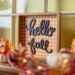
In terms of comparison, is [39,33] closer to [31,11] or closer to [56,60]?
[31,11]

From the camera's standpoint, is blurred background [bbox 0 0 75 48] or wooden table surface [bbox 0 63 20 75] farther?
blurred background [bbox 0 0 75 48]

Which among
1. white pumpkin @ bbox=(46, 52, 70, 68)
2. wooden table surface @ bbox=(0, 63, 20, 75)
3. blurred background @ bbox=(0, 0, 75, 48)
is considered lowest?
wooden table surface @ bbox=(0, 63, 20, 75)

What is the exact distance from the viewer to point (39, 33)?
0.82 meters

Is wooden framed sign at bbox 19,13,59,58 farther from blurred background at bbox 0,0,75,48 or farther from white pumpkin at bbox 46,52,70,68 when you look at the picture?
white pumpkin at bbox 46,52,70,68

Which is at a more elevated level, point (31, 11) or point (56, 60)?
point (31, 11)

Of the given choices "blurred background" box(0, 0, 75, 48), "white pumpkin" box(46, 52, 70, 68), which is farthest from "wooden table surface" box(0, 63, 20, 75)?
"blurred background" box(0, 0, 75, 48)

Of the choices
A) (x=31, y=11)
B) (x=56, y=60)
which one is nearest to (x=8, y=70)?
(x=56, y=60)

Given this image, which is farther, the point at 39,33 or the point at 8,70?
the point at 39,33

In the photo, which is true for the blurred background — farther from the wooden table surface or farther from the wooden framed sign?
the wooden table surface

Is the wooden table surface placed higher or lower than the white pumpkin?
lower

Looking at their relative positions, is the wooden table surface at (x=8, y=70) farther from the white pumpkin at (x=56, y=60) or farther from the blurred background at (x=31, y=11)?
the blurred background at (x=31, y=11)

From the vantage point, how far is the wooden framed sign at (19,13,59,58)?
78 cm

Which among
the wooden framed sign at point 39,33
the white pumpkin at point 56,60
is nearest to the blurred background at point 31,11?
the wooden framed sign at point 39,33

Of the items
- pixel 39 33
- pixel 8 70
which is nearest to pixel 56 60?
pixel 8 70
